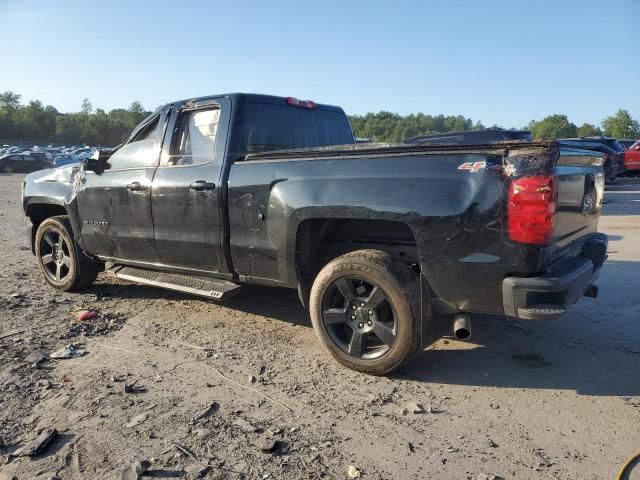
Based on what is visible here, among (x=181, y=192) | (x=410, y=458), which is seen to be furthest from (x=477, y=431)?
(x=181, y=192)

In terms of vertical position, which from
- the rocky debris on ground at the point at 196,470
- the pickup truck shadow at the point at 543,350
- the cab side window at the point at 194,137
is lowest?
the pickup truck shadow at the point at 543,350

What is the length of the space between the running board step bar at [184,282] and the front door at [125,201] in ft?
0.51

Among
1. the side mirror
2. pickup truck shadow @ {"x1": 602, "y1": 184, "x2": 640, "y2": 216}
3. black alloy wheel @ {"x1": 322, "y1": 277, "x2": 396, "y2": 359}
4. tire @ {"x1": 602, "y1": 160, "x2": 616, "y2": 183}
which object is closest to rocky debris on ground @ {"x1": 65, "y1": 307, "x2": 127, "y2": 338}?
the side mirror

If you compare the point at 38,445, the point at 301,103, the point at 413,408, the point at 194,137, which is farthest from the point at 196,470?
the point at 301,103

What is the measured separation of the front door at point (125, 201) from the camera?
5.07 metres

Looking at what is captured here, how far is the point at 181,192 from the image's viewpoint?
469 cm

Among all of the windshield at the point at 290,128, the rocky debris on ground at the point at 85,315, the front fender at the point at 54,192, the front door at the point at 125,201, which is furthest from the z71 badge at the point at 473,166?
the front fender at the point at 54,192

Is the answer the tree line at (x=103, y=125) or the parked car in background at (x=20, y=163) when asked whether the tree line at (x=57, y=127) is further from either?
the parked car in background at (x=20, y=163)

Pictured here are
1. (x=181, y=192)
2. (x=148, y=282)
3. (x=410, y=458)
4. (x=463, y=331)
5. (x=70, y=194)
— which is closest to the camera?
(x=410, y=458)

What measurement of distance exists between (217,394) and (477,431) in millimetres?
1663

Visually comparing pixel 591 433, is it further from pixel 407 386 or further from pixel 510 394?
pixel 407 386

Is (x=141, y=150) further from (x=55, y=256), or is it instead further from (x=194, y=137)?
(x=55, y=256)

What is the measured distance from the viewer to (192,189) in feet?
15.1

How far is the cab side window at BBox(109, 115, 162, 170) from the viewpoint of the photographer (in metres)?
5.11
